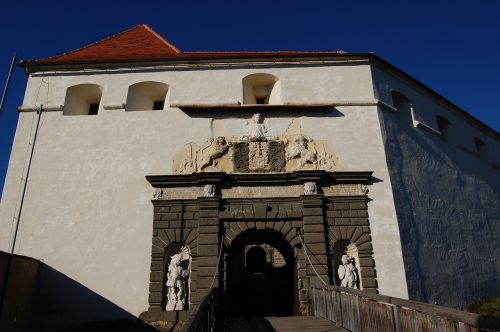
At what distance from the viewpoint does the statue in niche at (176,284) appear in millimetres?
8867

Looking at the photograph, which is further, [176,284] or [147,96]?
[147,96]

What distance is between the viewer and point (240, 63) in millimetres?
11250

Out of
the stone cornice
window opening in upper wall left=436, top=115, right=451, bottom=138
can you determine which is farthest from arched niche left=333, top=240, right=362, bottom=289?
window opening in upper wall left=436, top=115, right=451, bottom=138

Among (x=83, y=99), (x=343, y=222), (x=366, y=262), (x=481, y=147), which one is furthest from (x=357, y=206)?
(x=481, y=147)

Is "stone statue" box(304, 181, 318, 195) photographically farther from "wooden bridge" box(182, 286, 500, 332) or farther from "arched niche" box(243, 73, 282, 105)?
"arched niche" box(243, 73, 282, 105)

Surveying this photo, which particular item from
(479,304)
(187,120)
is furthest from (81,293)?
(479,304)

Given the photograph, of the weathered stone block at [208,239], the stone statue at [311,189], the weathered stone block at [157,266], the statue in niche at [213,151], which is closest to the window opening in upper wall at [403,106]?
the stone statue at [311,189]

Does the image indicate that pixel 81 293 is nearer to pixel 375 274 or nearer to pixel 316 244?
pixel 316 244

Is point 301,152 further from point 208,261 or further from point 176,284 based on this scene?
point 176,284

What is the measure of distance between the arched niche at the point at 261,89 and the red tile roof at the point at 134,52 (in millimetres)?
658

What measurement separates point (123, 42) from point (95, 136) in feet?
14.3

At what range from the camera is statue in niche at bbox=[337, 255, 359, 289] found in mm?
9016

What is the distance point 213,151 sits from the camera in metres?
10.1

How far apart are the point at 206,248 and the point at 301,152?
3.44 m
